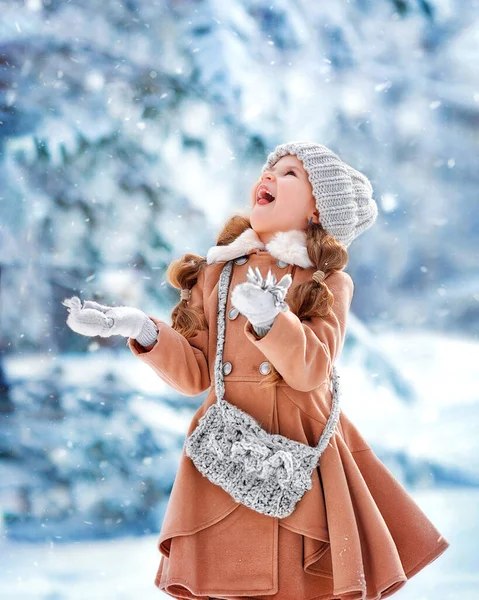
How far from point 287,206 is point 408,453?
1328mm

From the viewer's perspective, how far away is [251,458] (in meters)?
1.45

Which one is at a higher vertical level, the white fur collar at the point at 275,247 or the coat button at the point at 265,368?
the white fur collar at the point at 275,247

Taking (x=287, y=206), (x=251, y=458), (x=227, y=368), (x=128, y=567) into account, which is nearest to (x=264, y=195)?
(x=287, y=206)

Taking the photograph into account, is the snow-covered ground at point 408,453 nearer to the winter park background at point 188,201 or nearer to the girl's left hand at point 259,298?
the winter park background at point 188,201

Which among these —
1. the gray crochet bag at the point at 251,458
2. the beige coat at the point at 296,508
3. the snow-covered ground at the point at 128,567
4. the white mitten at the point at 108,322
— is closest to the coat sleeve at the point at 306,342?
the beige coat at the point at 296,508

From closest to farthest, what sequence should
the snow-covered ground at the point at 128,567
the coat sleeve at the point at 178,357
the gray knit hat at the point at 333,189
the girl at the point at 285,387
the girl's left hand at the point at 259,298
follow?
the girl's left hand at the point at 259,298, the girl at the point at 285,387, the coat sleeve at the point at 178,357, the gray knit hat at the point at 333,189, the snow-covered ground at the point at 128,567

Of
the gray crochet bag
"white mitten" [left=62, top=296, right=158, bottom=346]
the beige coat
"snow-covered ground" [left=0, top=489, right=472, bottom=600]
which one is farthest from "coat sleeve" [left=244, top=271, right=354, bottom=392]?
"snow-covered ground" [left=0, top=489, right=472, bottom=600]

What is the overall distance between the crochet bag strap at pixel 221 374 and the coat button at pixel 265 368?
0.09 meters

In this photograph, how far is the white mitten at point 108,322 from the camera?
1.44m

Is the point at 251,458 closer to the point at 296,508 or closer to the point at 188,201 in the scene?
the point at 296,508

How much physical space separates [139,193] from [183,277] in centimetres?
111

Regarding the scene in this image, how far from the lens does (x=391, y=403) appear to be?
2730 mm

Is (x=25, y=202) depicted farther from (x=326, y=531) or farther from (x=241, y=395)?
(x=326, y=531)

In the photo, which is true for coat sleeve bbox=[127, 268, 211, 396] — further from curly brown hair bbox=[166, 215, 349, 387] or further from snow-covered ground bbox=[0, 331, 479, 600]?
snow-covered ground bbox=[0, 331, 479, 600]
